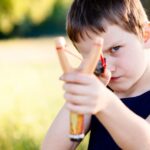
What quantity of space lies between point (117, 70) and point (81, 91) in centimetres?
53

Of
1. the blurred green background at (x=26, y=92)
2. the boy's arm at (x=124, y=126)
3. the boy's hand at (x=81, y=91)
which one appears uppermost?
the boy's hand at (x=81, y=91)

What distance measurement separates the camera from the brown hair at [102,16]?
231 cm

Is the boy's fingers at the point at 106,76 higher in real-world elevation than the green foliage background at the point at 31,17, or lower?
higher

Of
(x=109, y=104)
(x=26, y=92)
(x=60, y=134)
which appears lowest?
(x=26, y=92)

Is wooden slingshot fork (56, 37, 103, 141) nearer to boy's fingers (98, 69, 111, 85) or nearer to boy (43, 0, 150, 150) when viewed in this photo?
boy (43, 0, 150, 150)

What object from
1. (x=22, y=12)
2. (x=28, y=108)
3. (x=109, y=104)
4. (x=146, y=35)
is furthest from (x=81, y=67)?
(x=22, y=12)

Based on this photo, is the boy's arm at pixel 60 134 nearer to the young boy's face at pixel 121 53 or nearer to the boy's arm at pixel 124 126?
the young boy's face at pixel 121 53

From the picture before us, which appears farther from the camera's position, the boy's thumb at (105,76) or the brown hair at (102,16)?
the brown hair at (102,16)

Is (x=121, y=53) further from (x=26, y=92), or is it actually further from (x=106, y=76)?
(x=26, y=92)

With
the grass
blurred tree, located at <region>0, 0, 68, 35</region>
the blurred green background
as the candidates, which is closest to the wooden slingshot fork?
the blurred green background

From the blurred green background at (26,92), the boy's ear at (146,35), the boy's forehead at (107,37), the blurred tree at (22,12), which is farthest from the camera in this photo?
the blurred tree at (22,12)

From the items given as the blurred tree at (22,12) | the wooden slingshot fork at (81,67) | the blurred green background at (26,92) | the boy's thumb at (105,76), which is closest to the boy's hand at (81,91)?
the wooden slingshot fork at (81,67)

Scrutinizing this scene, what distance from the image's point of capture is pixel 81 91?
5.94ft

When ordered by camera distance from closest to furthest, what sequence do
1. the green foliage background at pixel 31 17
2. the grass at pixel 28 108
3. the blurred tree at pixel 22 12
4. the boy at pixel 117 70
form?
the boy at pixel 117 70, the grass at pixel 28 108, the blurred tree at pixel 22 12, the green foliage background at pixel 31 17
